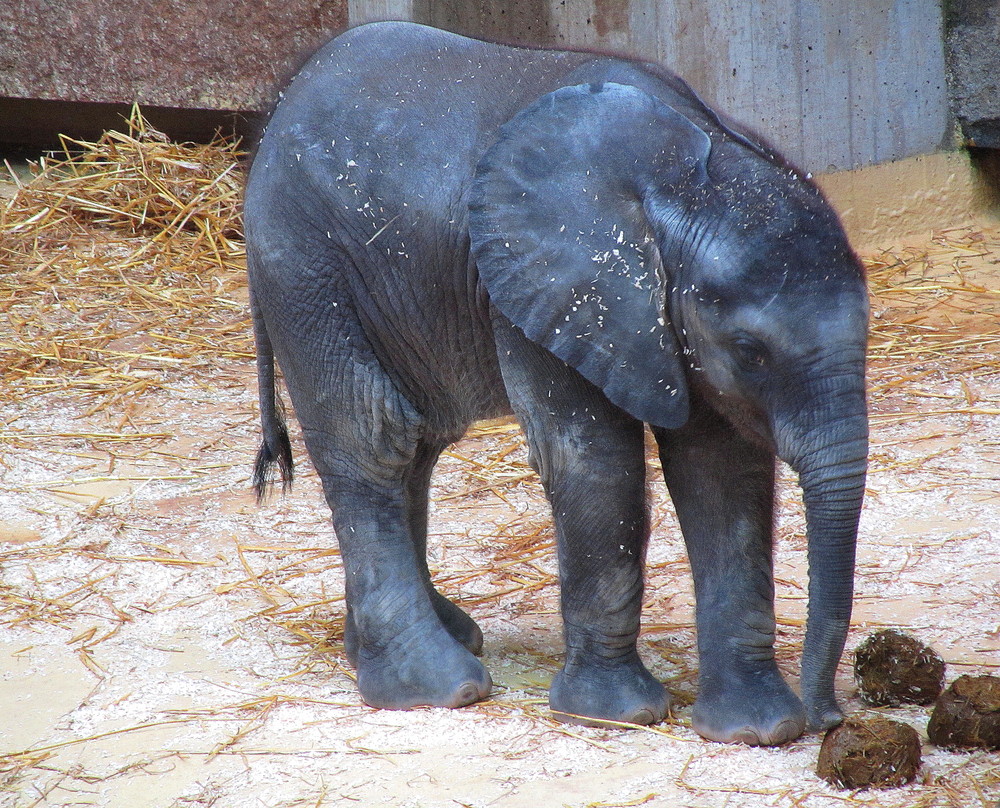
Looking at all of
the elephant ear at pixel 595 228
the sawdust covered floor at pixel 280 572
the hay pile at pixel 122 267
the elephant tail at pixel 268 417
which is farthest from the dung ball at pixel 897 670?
the hay pile at pixel 122 267

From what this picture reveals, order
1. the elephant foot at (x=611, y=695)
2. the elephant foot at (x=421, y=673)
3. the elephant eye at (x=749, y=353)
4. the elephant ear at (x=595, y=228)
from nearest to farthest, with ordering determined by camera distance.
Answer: the elephant eye at (x=749, y=353), the elephant ear at (x=595, y=228), the elephant foot at (x=611, y=695), the elephant foot at (x=421, y=673)

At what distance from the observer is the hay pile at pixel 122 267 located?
7012mm

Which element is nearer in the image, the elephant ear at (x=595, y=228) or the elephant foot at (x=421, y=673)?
the elephant ear at (x=595, y=228)

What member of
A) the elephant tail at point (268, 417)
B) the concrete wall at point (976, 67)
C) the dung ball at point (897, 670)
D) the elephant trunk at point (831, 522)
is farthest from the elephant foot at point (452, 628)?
the concrete wall at point (976, 67)

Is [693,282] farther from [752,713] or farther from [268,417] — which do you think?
[268,417]

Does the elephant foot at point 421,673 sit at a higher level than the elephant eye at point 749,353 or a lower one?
lower

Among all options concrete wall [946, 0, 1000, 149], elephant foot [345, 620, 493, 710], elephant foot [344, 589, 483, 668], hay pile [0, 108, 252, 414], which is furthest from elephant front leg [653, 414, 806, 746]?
concrete wall [946, 0, 1000, 149]

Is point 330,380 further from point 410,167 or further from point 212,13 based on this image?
point 212,13

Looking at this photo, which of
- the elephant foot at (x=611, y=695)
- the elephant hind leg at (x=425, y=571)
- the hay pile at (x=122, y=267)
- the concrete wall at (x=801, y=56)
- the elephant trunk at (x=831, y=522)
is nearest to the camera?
the elephant trunk at (x=831, y=522)

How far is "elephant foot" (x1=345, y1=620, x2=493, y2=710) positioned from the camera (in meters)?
3.63

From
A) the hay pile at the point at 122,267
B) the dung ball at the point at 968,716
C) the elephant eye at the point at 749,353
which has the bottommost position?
the dung ball at the point at 968,716

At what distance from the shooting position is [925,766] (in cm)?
300

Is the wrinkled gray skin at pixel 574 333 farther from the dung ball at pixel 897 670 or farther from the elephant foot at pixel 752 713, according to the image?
the dung ball at pixel 897 670

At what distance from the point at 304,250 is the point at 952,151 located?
6.09m
